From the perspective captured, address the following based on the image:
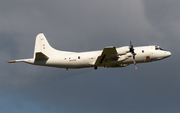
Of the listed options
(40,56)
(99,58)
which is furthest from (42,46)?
(99,58)

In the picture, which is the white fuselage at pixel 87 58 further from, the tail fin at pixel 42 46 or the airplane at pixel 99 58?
the tail fin at pixel 42 46

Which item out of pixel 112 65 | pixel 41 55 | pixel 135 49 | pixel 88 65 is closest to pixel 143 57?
pixel 135 49

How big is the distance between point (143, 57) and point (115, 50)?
432 centimetres

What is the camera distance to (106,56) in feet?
→ 117

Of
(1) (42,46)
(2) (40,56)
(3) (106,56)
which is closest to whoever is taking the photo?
(3) (106,56)

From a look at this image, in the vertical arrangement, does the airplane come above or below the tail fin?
below

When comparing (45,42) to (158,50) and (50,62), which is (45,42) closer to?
(50,62)

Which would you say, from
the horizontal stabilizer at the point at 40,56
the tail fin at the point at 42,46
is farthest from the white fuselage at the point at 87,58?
the tail fin at the point at 42,46

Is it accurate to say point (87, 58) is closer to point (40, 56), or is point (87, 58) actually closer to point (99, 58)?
point (99, 58)

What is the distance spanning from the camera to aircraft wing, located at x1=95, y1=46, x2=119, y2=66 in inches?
1356

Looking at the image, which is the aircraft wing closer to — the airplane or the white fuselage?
the airplane

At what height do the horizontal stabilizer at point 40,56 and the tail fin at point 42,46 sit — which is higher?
the tail fin at point 42,46

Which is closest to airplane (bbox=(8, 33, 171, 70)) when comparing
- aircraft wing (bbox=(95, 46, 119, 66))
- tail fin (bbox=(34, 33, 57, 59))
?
aircraft wing (bbox=(95, 46, 119, 66))

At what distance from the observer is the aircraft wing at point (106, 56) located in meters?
34.4
